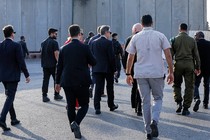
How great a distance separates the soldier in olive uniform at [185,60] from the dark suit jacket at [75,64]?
8.47ft

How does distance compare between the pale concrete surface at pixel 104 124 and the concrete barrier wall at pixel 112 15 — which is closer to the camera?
the pale concrete surface at pixel 104 124

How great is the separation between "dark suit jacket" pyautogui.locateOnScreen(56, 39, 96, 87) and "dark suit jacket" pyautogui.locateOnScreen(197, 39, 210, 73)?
3627mm

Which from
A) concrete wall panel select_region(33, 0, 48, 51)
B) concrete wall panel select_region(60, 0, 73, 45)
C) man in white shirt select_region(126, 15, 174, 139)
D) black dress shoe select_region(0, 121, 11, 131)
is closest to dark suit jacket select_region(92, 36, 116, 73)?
man in white shirt select_region(126, 15, 174, 139)

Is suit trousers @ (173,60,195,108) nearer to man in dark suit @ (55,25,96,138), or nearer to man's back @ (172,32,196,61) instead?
man's back @ (172,32,196,61)

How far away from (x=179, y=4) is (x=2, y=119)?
27679 mm

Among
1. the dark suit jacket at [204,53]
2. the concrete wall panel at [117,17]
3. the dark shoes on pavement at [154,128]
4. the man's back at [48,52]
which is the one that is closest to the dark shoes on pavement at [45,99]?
the man's back at [48,52]

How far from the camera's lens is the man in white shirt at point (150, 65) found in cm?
733

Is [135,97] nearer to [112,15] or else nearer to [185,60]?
[185,60]

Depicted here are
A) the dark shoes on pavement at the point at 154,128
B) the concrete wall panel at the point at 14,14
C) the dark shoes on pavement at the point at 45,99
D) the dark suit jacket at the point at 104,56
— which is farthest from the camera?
the concrete wall panel at the point at 14,14

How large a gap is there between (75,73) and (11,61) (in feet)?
5.24

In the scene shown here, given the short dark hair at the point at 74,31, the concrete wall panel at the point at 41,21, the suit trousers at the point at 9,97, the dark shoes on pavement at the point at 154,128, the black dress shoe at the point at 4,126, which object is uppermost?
the concrete wall panel at the point at 41,21

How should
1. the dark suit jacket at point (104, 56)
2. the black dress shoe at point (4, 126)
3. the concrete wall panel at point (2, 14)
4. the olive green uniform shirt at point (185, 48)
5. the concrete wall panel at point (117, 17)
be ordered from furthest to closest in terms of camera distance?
the concrete wall panel at point (117, 17)
the concrete wall panel at point (2, 14)
the dark suit jacket at point (104, 56)
the olive green uniform shirt at point (185, 48)
the black dress shoe at point (4, 126)

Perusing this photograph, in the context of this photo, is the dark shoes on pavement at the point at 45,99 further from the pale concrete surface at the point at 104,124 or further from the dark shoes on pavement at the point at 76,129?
the dark shoes on pavement at the point at 76,129

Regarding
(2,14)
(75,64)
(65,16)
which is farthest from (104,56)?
(65,16)
